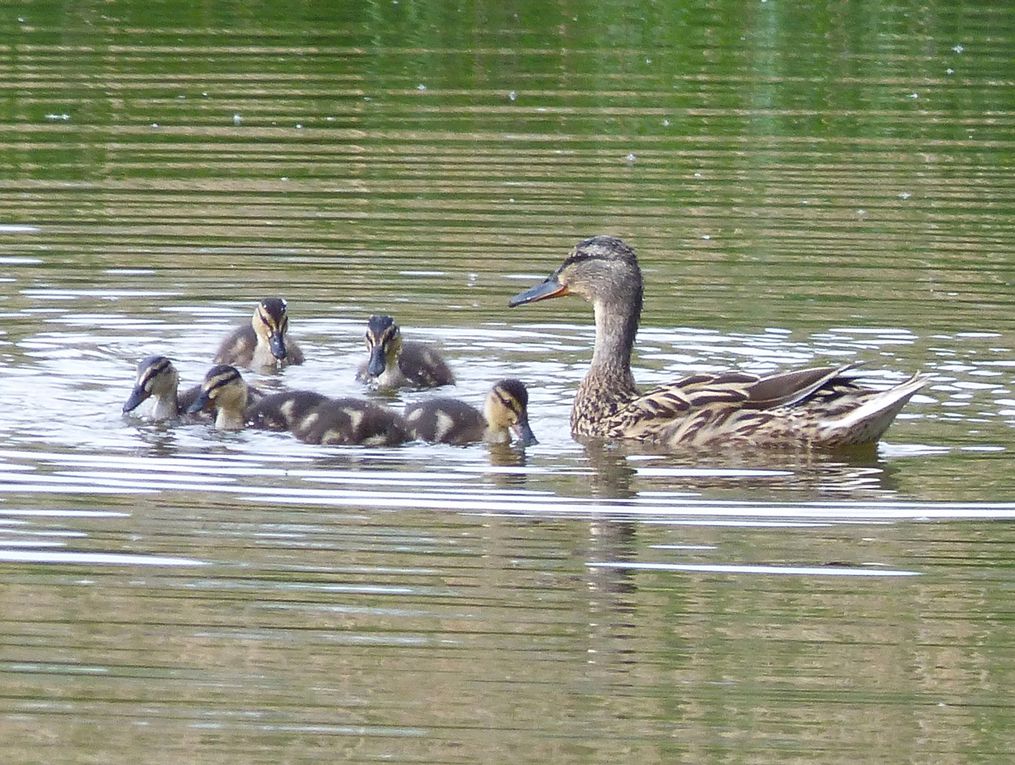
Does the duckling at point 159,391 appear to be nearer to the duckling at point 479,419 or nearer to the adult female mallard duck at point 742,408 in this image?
the duckling at point 479,419

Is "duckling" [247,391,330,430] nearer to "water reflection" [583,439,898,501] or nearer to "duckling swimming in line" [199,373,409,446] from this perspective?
"duckling swimming in line" [199,373,409,446]

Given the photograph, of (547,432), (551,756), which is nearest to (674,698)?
(551,756)

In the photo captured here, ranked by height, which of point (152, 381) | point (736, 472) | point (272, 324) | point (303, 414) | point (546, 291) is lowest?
point (736, 472)

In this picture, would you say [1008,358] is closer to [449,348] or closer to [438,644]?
[449,348]

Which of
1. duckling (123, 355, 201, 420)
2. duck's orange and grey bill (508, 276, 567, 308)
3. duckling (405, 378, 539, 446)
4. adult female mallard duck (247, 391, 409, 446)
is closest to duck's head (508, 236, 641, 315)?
duck's orange and grey bill (508, 276, 567, 308)

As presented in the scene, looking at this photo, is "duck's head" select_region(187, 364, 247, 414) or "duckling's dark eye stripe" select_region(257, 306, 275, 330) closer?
"duck's head" select_region(187, 364, 247, 414)

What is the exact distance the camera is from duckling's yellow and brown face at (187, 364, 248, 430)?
31.2 ft

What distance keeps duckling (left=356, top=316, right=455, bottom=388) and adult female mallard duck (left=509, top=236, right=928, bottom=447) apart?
3.06ft

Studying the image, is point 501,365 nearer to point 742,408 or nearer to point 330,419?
point 330,419

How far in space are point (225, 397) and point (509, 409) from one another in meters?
1.19

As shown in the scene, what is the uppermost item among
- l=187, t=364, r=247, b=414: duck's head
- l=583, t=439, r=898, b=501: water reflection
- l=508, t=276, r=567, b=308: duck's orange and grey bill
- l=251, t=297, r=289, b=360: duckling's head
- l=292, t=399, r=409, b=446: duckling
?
l=508, t=276, r=567, b=308: duck's orange and grey bill

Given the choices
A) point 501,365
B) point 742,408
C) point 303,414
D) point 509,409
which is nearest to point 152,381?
point 303,414

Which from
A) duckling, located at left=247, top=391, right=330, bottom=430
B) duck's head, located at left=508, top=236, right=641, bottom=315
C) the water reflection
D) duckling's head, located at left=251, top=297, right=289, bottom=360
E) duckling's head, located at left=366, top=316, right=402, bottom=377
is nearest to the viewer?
the water reflection

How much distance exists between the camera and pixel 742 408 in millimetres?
9109
